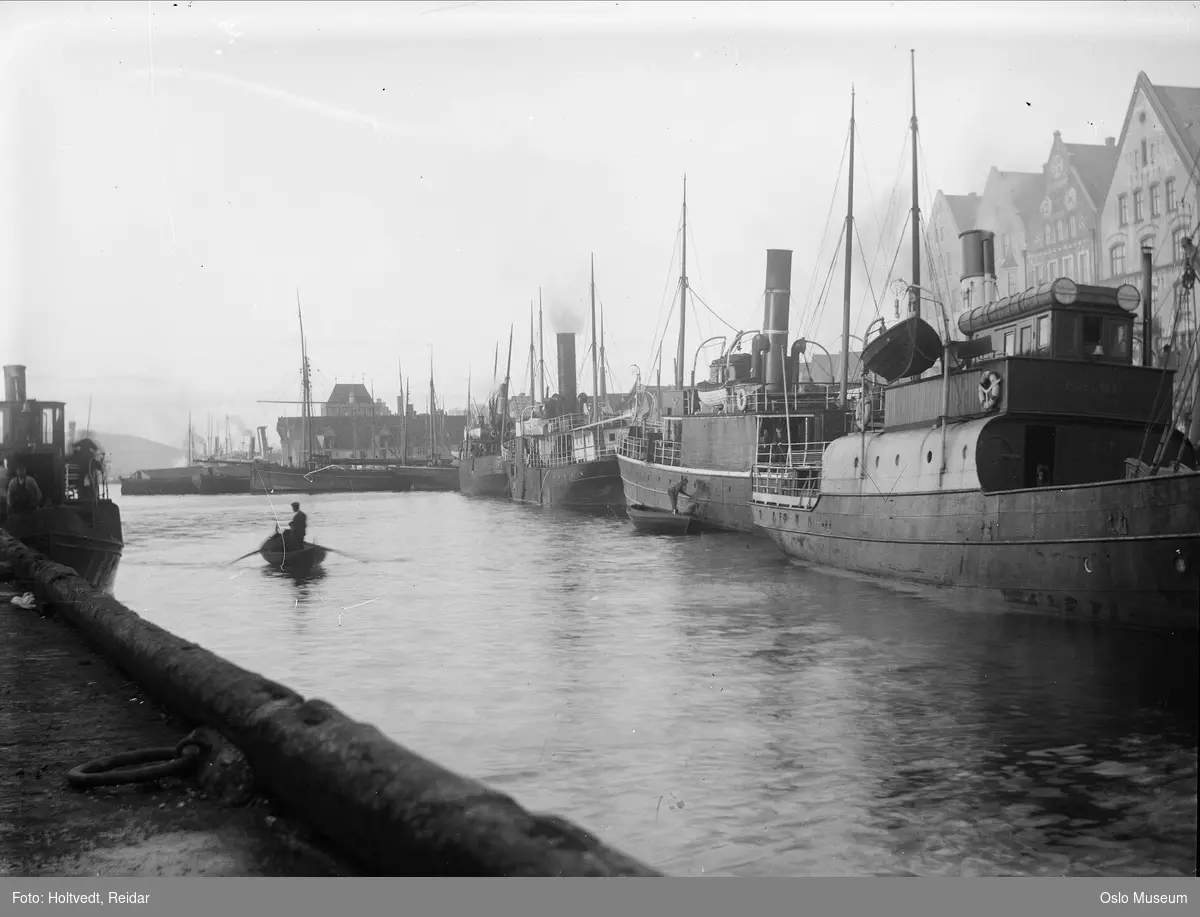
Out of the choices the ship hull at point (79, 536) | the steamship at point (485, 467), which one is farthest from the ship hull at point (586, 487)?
the ship hull at point (79, 536)

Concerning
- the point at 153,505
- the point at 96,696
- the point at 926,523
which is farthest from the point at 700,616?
the point at 153,505

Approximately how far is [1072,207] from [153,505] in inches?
2050

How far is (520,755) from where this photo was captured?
30.9 ft

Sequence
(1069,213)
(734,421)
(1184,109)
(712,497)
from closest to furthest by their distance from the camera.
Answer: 1. (1184,109)
2. (1069,213)
3. (734,421)
4. (712,497)

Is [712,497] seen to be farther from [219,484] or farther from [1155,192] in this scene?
[219,484]

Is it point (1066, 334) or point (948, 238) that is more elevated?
point (948, 238)

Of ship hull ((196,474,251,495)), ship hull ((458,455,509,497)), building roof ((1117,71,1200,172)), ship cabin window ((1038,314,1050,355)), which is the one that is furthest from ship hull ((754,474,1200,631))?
ship hull ((196,474,251,495))

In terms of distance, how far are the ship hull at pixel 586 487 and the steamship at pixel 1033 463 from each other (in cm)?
2806

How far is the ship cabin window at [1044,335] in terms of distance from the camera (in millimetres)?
17389

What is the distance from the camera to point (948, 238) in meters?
24.3

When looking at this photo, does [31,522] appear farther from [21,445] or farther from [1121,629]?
[1121,629]

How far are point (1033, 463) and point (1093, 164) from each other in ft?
23.3

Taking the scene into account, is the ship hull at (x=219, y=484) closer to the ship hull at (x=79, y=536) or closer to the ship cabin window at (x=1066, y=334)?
the ship hull at (x=79, y=536)

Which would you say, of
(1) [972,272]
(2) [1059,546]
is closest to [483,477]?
(1) [972,272]
